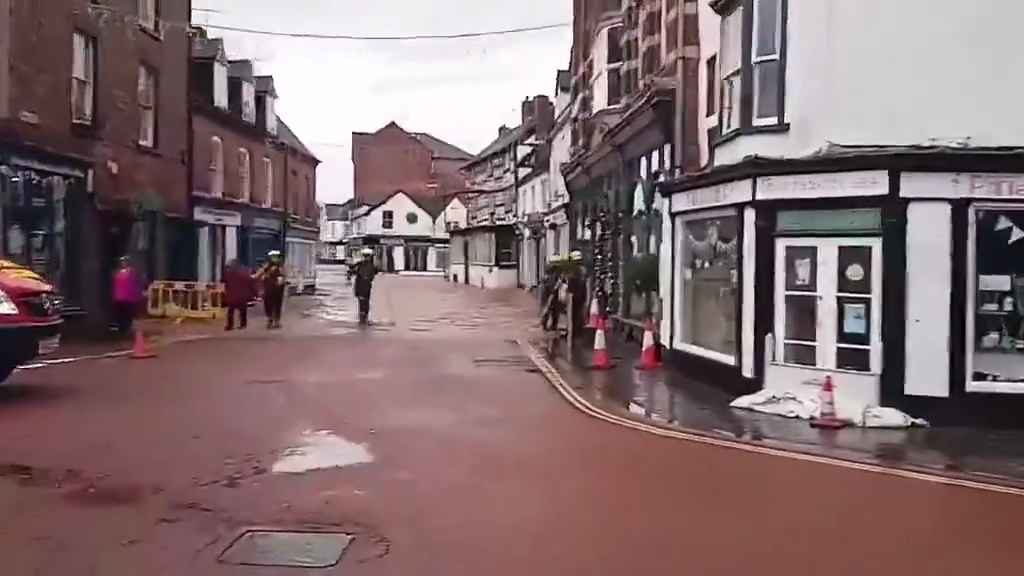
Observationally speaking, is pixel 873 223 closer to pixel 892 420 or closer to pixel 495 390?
pixel 892 420

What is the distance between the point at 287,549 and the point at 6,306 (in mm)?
7668

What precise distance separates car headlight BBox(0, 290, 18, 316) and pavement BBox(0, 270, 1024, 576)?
3.50ft

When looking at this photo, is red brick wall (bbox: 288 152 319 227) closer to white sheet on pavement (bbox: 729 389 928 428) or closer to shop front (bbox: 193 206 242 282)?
shop front (bbox: 193 206 242 282)

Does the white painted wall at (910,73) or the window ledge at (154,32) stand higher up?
the window ledge at (154,32)

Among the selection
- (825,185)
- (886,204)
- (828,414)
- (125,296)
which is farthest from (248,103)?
(828,414)

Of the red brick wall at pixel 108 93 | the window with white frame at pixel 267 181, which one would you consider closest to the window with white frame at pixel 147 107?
the red brick wall at pixel 108 93

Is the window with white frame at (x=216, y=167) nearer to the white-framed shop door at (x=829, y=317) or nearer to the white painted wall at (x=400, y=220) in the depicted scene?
the white-framed shop door at (x=829, y=317)

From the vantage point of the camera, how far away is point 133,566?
6.67 meters

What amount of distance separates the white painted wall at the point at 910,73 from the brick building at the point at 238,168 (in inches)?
891

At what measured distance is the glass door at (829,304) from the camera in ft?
44.4

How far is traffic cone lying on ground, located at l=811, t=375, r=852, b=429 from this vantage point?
1282 centimetres

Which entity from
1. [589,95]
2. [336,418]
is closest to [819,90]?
[336,418]

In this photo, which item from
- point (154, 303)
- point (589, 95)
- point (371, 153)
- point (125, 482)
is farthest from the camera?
point (371, 153)

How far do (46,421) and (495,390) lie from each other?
5.77m
